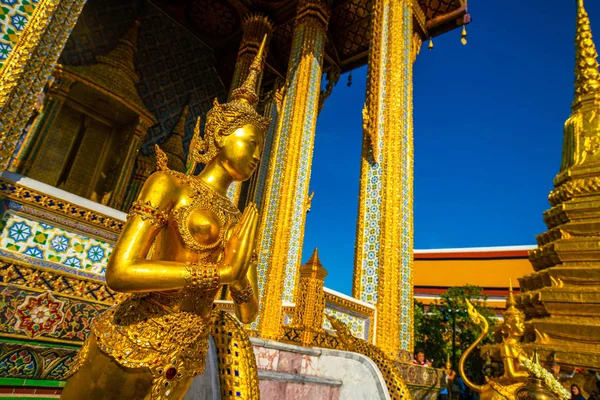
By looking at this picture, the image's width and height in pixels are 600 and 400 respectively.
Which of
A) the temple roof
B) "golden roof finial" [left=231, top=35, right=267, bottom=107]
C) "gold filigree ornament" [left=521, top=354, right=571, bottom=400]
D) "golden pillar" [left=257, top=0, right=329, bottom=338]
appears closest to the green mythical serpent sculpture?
"gold filigree ornament" [left=521, top=354, right=571, bottom=400]

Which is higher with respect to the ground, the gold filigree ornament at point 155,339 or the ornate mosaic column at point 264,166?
the ornate mosaic column at point 264,166

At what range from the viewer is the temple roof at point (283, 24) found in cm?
696

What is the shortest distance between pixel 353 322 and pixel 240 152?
3646 millimetres

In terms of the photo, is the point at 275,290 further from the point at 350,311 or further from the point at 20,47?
the point at 20,47

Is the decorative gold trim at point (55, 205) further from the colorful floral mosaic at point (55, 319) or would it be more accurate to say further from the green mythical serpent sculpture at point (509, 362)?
the green mythical serpent sculpture at point (509, 362)

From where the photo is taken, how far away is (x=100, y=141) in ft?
21.3

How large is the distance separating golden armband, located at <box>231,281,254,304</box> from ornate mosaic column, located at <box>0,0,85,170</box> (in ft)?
5.14

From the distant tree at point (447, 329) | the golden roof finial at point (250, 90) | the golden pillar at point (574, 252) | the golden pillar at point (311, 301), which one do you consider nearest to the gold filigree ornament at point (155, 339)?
the golden roof finial at point (250, 90)

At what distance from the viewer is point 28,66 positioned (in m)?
2.08

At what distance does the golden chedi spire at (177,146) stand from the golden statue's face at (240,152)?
19.6 ft

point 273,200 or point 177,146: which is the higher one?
point 177,146

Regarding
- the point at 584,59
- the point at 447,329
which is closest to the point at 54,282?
the point at 447,329

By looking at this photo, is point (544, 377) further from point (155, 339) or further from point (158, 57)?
point (158, 57)

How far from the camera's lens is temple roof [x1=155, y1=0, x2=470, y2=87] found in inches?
274
